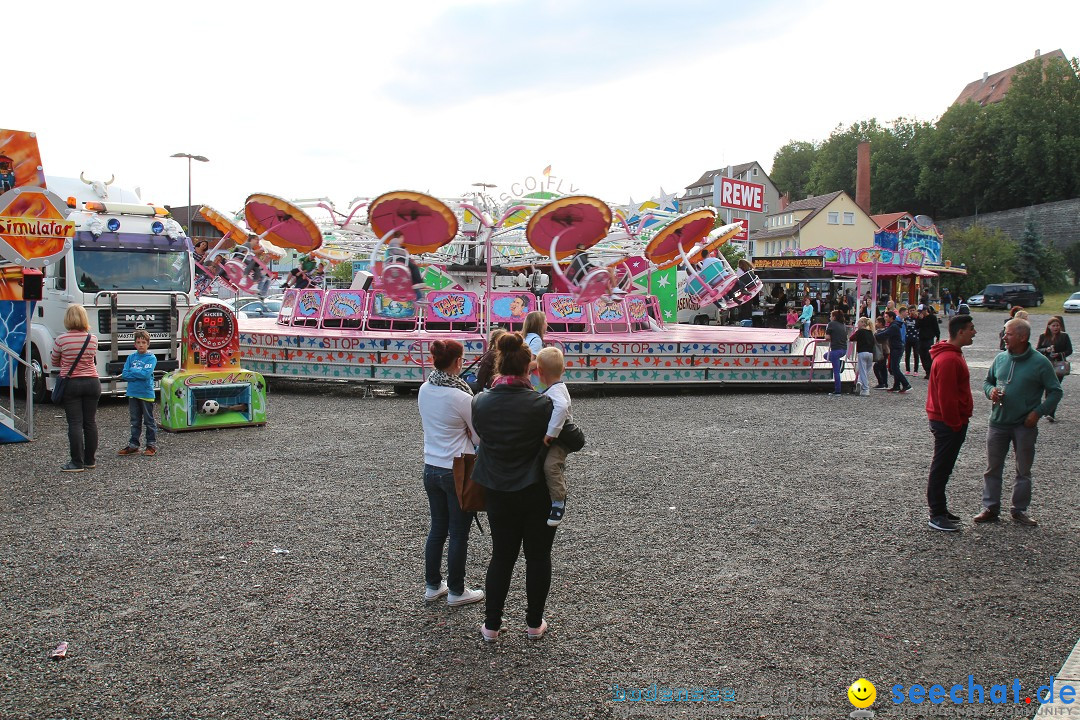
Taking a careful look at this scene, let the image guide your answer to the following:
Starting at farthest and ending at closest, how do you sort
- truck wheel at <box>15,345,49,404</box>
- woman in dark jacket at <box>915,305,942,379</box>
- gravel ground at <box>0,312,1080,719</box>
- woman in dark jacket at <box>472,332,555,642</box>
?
woman in dark jacket at <box>915,305,942,379</box>, truck wheel at <box>15,345,49,404</box>, woman in dark jacket at <box>472,332,555,642</box>, gravel ground at <box>0,312,1080,719</box>

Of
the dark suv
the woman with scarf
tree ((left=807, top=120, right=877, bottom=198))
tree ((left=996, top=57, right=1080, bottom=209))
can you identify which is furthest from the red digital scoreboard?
tree ((left=807, top=120, right=877, bottom=198))

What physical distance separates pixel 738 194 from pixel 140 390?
19.5m

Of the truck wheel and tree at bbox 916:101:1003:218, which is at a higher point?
tree at bbox 916:101:1003:218

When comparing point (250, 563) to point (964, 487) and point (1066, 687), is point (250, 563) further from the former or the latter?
point (964, 487)

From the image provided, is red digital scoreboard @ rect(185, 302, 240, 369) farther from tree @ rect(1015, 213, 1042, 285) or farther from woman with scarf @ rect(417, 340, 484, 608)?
tree @ rect(1015, 213, 1042, 285)

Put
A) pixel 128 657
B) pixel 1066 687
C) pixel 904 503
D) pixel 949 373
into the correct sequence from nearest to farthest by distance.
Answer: pixel 1066 687 → pixel 128 657 → pixel 949 373 → pixel 904 503

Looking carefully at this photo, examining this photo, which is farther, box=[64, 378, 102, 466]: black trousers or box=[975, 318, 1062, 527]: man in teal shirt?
box=[64, 378, 102, 466]: black trousers

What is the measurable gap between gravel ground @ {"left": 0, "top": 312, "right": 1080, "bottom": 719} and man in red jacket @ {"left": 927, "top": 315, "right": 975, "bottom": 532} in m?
0.23

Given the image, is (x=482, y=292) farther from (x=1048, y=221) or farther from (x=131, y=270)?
(x=1048, y=221)

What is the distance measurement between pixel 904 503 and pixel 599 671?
13.9ft

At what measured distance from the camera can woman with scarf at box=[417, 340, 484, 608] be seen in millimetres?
4539

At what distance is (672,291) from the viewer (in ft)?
90.2

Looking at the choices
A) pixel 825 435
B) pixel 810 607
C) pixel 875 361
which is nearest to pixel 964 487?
pixel 825 435

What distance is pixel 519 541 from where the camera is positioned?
422cm
